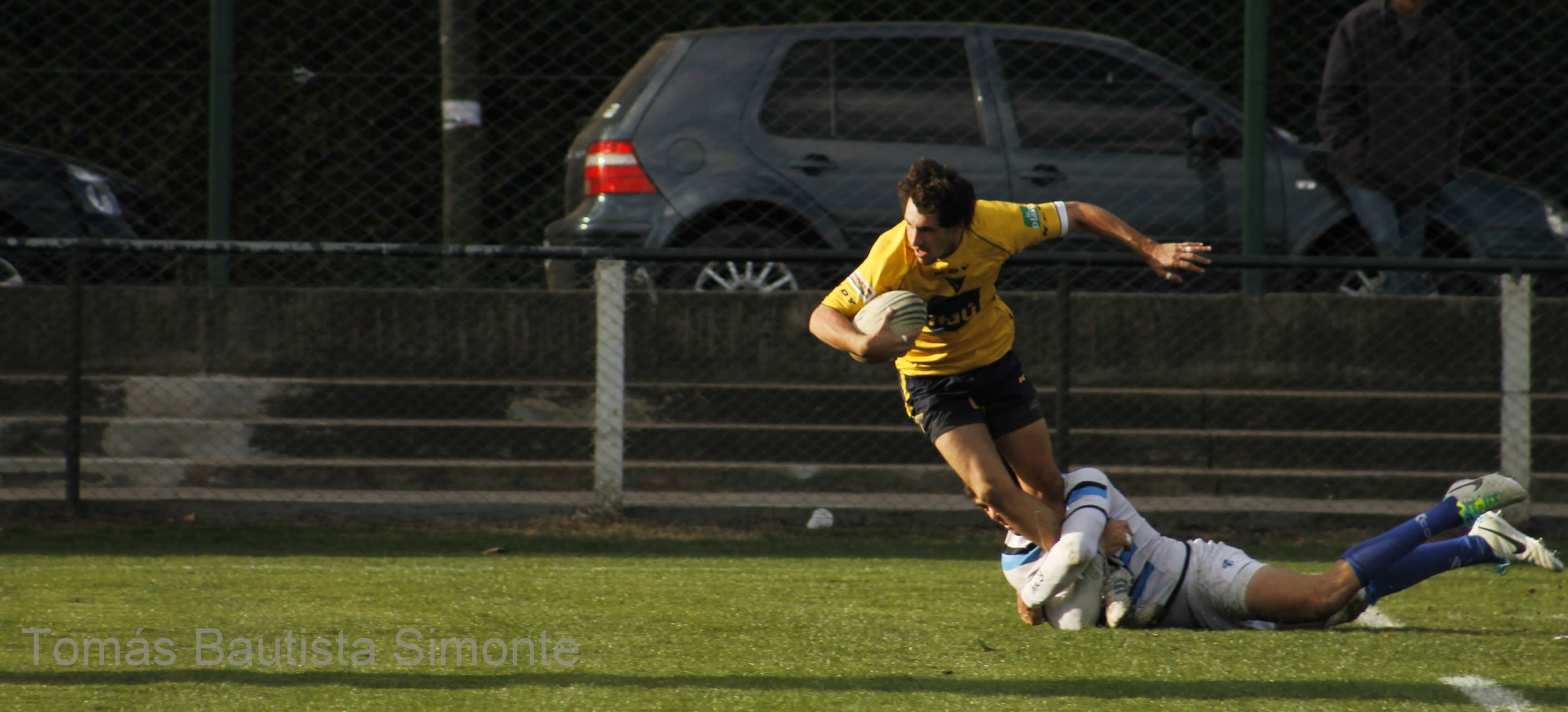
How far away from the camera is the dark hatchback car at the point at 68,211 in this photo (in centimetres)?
819

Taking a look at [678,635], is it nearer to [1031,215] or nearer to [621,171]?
[1031,215]

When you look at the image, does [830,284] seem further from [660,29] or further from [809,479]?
[660,29]

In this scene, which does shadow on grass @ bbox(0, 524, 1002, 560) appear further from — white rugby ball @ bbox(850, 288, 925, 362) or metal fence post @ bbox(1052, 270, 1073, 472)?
white rugby ball @ bbox(850, 288, 925, 362)

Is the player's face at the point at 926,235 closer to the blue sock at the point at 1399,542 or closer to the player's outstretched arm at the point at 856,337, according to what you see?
the player's outstretched arm at the point at 856,337

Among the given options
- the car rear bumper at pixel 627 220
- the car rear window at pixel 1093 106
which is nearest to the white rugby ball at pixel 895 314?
the car rear bumper at pixel 627 220

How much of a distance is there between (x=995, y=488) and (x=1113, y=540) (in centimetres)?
40

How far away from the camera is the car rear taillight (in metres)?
7.34

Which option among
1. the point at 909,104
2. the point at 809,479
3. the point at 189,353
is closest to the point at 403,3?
the point at 189,353

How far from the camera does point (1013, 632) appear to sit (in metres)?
4.66

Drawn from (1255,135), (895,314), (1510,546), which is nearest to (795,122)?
(1255,135)

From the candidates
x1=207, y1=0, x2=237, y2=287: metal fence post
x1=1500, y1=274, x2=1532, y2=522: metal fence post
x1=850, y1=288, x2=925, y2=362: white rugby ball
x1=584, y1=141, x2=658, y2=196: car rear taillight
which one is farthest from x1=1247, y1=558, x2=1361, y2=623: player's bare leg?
x1=207, y1=0, x2=237, y2=287: metal fence post

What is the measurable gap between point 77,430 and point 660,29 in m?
3.88

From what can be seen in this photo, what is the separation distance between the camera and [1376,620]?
491 centimetres

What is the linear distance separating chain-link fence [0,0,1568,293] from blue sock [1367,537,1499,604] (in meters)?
2.97
